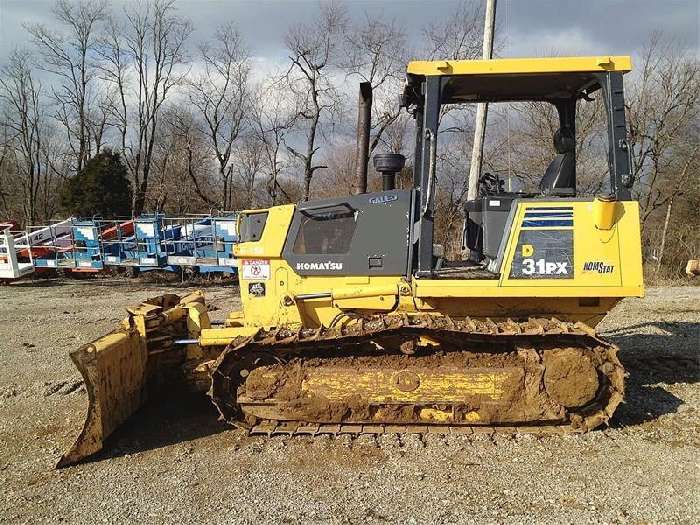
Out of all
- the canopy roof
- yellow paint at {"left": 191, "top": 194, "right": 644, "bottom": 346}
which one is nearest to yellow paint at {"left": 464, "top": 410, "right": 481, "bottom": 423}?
yellow paint at {"left": 191, "top": 194, "right": 644, "bottom": 346}

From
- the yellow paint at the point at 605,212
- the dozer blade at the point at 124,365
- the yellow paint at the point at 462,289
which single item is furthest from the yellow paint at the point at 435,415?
the dozer blade at the point at 124,365

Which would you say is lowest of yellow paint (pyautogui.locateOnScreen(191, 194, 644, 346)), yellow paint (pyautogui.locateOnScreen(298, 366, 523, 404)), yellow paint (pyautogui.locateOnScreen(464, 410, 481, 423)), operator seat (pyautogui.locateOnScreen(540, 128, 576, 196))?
yellow paint (pyautogui.locateOnScreen(464, 410, 481, 423))

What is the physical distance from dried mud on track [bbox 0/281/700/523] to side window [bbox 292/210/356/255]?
1.72 m

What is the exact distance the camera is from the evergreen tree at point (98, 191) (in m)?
27.2

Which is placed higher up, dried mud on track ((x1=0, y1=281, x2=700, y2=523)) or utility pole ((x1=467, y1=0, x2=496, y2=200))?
utility pole ((x1=467, y1=0, x2=496, y2=200))

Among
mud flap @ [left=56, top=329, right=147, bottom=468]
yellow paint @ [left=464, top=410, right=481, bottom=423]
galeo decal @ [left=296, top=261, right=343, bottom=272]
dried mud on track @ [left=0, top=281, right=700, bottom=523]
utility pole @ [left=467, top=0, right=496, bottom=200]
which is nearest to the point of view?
dried mud on track @ [left=0, top=281, right=700, bottom=523]

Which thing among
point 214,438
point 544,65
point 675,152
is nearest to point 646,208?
point 675,152

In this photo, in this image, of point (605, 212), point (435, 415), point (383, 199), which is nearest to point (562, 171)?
point (605, 212)

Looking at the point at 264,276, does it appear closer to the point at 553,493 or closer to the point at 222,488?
the point at 222,488

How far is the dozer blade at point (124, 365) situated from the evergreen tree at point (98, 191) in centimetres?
2368

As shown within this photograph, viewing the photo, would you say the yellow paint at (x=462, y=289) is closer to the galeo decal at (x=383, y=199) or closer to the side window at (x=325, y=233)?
the side window at (x=325, y=233)

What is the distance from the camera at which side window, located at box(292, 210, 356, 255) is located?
5176mm

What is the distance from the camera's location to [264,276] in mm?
5410

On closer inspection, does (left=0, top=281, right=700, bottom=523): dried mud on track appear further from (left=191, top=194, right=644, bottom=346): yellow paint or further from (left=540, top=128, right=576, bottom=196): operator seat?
(left=540, top=128, right=576, bottom=196): operator seat
